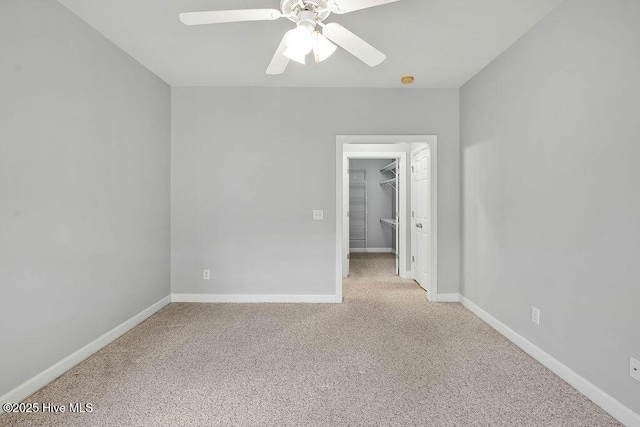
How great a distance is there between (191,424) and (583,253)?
2529 mm

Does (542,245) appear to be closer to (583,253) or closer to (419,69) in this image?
(583,253)

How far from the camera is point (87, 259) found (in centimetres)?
237

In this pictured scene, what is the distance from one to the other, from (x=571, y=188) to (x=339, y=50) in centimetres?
212

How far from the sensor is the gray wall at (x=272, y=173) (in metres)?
3.66

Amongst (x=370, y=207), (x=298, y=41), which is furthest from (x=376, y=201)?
(x=298, y=41)

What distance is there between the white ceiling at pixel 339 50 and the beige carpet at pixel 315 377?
101 inches

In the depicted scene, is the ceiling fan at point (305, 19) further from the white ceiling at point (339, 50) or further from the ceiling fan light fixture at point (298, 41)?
the white ceiling at point (339, 50)

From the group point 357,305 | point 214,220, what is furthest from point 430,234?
point 214,220

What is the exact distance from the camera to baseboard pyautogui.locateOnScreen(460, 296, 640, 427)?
1663 mm

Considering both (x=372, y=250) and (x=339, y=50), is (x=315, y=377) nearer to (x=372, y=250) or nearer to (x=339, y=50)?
(x=339, y=50)

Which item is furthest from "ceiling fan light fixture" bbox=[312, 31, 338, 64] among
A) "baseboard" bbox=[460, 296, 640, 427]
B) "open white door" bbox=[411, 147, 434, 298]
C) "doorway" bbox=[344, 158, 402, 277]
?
"doorway" bbox=[344, 158, 402, 277]

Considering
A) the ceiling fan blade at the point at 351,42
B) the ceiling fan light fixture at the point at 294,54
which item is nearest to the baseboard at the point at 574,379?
the ceiling fan blade at the point at 351,42

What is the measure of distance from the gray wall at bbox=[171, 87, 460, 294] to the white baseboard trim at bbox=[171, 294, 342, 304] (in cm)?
10

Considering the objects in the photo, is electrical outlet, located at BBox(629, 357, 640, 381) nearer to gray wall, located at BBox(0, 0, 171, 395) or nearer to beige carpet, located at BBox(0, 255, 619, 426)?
beige carpet, located at BBox(0, 255, 619, 426)
